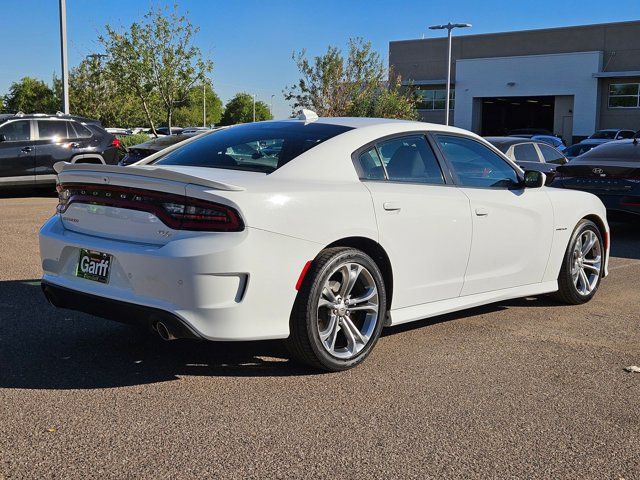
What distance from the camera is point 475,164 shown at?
5.91m

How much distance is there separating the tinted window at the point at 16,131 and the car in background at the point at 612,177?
410 inches

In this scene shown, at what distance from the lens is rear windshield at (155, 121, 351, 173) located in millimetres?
4910

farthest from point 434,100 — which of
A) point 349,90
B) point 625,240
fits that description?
point 625,240

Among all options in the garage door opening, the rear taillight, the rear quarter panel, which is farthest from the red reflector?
the garage door opening

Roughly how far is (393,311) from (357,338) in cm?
38

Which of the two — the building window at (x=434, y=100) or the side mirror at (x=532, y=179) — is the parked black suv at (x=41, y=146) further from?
the building window at (x=434, y=100)

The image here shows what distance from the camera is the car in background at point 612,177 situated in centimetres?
1080

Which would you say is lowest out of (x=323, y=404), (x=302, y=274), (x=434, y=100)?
(x=323, y=404)

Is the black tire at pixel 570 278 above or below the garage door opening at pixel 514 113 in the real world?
below

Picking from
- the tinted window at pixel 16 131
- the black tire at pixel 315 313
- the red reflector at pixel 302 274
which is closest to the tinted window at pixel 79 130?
the tinted window at pixel 16 131

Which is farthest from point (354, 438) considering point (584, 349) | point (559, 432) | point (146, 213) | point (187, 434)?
point (584, 349)

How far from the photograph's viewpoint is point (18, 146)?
1570 centimetres

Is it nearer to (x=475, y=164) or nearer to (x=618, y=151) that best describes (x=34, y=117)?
(x=618, y=151)

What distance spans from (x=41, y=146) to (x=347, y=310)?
12866 mm
